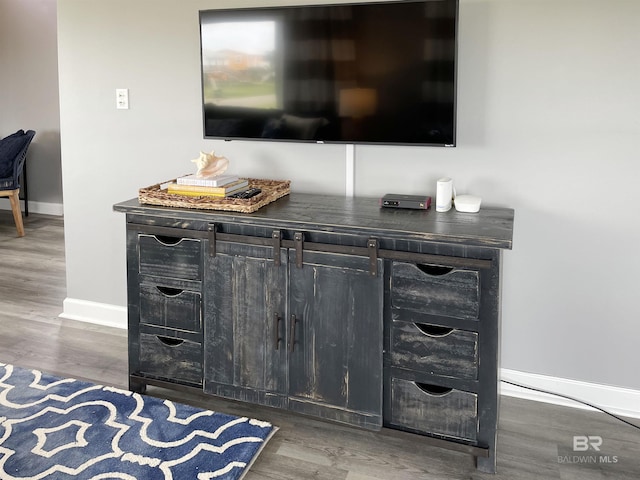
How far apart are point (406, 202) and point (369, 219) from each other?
247 millimetres

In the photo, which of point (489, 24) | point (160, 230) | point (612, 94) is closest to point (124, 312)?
point (160, 230)

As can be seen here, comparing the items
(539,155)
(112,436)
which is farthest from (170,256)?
(539,155)

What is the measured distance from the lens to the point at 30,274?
418 cm

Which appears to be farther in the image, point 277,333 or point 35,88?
point 35,88

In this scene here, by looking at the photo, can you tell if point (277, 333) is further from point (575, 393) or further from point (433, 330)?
point (575, 393)

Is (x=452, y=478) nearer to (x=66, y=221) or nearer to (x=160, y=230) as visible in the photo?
(x=160, y=230)

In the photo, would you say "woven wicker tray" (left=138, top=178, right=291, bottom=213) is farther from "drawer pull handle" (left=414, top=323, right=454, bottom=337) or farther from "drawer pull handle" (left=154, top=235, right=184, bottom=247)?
"drawer pull handle" (left=414, top=323, right=454, bottom=337)

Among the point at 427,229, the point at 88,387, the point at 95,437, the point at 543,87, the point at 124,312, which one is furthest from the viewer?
the point at 124,312

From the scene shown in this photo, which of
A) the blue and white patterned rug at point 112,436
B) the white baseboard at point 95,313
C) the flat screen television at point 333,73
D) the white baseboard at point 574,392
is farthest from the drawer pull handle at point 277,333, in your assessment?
the white baseboard at point 95,313

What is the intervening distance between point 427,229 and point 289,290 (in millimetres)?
544

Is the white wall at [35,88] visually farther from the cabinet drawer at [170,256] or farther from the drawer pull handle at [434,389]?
the drawer pull handle at [434,389]

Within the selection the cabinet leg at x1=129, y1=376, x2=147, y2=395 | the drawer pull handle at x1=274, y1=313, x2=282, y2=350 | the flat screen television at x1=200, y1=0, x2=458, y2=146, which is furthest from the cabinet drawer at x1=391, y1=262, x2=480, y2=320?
the cabinet leg at x1=129, y1=376, x2=147, y2=395

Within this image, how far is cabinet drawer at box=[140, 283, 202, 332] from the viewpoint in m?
2.43

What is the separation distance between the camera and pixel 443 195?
2.35 metres
